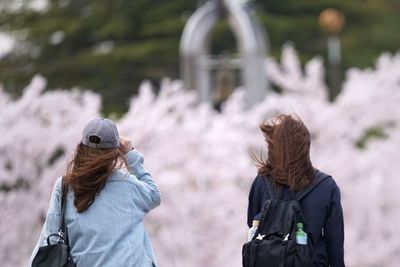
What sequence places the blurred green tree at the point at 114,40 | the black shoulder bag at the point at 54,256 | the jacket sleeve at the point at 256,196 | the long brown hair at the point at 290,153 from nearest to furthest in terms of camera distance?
the black shoulder bag at the point at 54,256
the long brown hair at the point at 290,153
the jacket sleeve at the point at 256,196
the blurred green tree at the point at 114,40

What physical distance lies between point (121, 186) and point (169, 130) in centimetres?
492

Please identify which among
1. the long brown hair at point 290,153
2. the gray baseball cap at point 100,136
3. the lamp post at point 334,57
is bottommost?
the lamp post at point 334,57

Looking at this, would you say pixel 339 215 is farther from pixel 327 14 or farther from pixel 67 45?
pixel 67 45

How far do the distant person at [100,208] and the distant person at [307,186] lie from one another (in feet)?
1.60

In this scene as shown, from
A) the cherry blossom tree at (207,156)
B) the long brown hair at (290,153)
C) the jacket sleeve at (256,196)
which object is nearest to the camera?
the long brown hair at (290,153)

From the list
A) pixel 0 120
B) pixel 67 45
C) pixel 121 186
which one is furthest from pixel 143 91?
pixel 67 45

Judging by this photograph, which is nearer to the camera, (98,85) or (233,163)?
(233,163)

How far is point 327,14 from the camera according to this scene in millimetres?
18906

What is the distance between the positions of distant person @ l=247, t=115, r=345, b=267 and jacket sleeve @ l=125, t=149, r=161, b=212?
0.41m

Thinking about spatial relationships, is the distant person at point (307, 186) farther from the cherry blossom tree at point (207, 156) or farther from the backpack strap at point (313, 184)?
the cherry blossom tree at point (207, 156)

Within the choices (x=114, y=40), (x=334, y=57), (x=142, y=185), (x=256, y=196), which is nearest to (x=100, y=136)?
(x=142, y=185)

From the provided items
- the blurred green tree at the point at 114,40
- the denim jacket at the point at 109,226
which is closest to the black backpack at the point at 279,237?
the denim jacket at the point at 109,226

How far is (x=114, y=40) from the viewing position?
2103 cm

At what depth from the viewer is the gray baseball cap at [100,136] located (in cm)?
348
